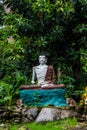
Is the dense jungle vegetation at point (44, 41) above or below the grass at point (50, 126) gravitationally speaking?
above

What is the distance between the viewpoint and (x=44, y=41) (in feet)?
39.2

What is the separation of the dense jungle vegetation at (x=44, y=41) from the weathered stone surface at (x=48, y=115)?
4.59ft

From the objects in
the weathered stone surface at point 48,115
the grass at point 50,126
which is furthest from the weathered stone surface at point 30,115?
the grass at point 50,126

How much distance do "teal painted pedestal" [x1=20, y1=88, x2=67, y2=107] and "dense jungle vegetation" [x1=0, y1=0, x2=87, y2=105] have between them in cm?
49

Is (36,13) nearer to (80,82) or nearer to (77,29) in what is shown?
(77,29)

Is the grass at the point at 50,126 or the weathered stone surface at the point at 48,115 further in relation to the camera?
the weathered stone surface at the point at 48,115

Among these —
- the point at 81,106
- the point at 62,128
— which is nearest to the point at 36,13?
the point at 81,106

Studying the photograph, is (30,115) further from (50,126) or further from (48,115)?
(50,126)

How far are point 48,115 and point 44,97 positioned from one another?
3.46 feet

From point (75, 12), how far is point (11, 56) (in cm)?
277

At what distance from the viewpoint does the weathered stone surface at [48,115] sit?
9875 millimetres

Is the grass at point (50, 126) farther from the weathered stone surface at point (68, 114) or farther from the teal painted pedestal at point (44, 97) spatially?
the teal painted pedestal at point (44, 97)

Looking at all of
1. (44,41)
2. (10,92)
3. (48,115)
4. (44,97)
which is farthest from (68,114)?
(44,41)

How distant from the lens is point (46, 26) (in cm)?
1261
